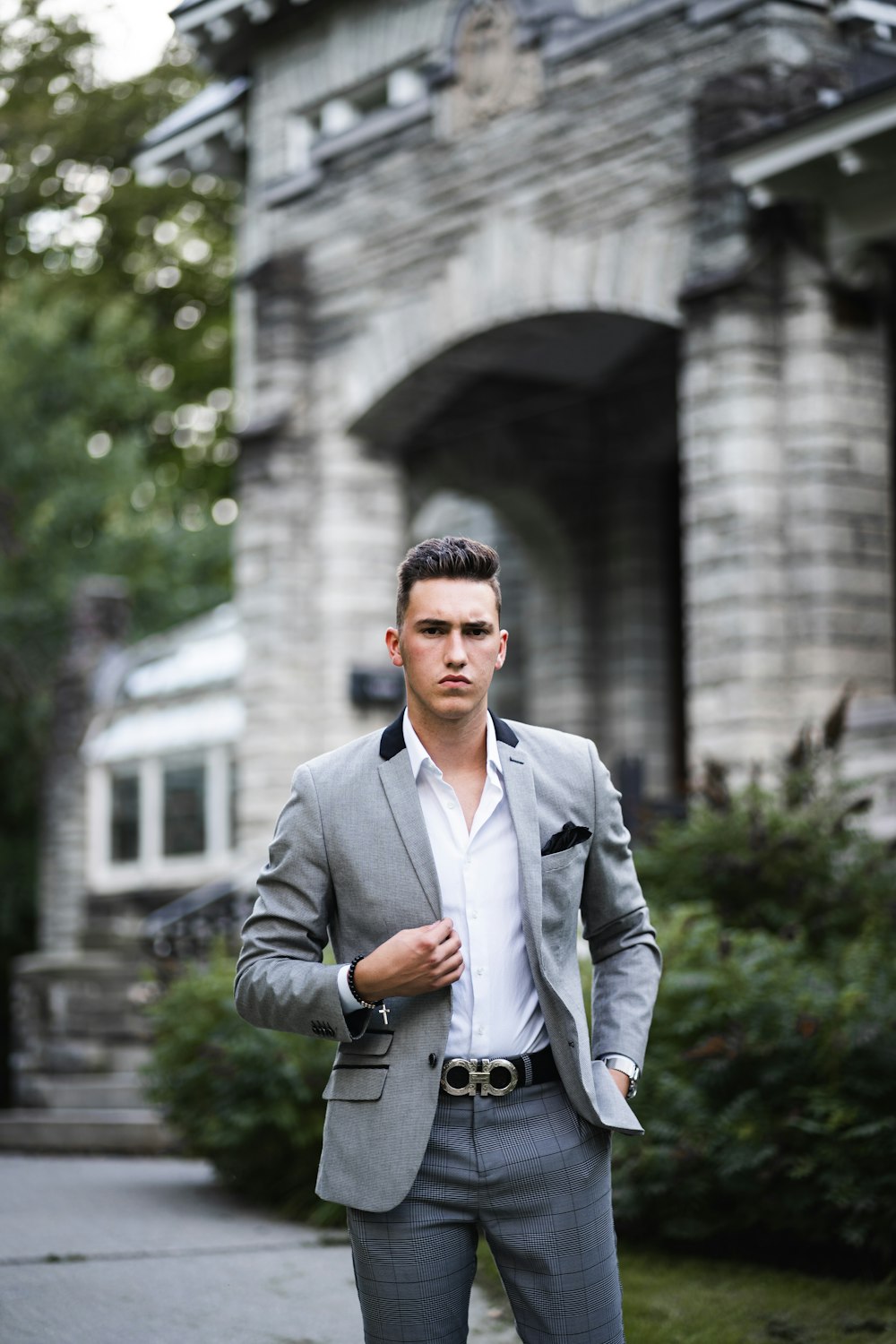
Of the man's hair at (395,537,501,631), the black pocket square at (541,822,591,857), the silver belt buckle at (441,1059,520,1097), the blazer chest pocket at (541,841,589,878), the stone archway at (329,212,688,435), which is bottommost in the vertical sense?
the silver belt buckle at (441,1059,520,1097)

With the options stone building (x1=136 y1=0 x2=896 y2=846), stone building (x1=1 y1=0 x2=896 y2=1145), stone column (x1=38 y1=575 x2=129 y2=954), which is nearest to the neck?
stone building (x1=1 y1=0 x2=896 y2=1145)

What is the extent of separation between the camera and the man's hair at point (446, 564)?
3.40m

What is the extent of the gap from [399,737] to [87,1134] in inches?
338

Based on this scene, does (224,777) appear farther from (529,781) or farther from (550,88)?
(529,781)

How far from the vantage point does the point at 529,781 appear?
345 centimetres

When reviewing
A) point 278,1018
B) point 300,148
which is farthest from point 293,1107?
point 300,148

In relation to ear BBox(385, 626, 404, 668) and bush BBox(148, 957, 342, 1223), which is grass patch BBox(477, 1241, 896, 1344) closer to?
bush BBox(148, 957, 342, 1223)

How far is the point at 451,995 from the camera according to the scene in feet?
10.7

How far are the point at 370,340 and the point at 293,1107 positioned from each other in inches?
360

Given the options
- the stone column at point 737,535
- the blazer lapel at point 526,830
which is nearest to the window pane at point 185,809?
the stone column at point 737,535

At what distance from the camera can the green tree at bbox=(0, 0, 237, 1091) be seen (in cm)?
2584

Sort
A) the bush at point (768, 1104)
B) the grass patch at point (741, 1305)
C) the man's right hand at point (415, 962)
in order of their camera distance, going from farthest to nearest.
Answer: the bush at point (768, 1104)
the grass patch at point (741, 1305)
the man's right hand at point (415, 962)

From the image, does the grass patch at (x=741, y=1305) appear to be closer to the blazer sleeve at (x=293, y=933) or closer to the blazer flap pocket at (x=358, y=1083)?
the blazer flap pocket at (x=358, y=1083)

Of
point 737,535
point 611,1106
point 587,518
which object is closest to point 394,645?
point 611,1106
